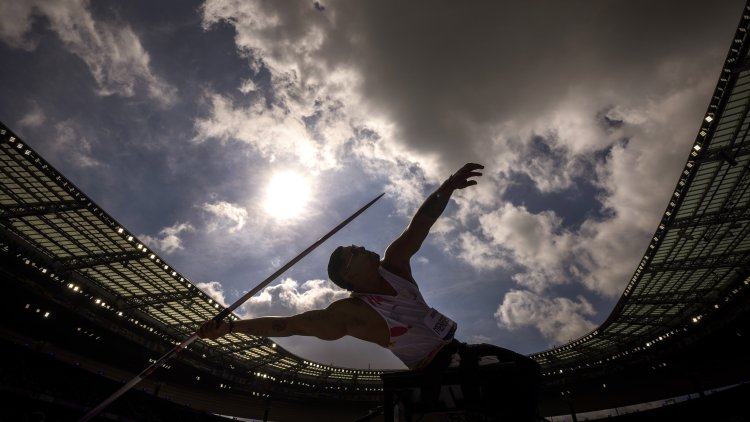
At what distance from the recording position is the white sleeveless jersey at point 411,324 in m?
2.53

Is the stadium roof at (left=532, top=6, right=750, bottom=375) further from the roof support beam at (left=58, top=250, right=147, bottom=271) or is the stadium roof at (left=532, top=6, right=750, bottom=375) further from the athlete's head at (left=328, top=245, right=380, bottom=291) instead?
the roof support beam at (left=58, top=250, right=147, bottom=271)

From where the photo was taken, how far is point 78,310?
17812 mm

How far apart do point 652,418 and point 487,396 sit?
2605 cm

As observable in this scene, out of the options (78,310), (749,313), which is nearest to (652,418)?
(749,313)

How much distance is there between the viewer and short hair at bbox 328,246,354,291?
116 inches

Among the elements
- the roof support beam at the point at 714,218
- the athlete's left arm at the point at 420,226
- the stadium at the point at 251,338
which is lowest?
the athlete's left arm at the point at 420,226

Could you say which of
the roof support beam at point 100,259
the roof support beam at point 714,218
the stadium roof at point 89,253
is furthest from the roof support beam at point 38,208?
the roof support beam at point 714,218

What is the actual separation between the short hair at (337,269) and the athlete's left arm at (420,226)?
37 centimetres

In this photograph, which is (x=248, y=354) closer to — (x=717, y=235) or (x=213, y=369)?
(x=213, y=369)

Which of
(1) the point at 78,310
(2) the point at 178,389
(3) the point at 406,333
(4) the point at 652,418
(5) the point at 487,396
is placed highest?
(1) the point at 78,310

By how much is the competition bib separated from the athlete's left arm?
447 millimetres

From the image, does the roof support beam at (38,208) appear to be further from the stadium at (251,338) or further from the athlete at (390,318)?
the athlete at (390,318)

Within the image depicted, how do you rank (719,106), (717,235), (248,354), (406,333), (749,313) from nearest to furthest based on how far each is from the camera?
(406,333), (719,106), (717,235), (749,313), (248,354)

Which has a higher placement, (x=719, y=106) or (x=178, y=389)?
(x=719, y=106)
